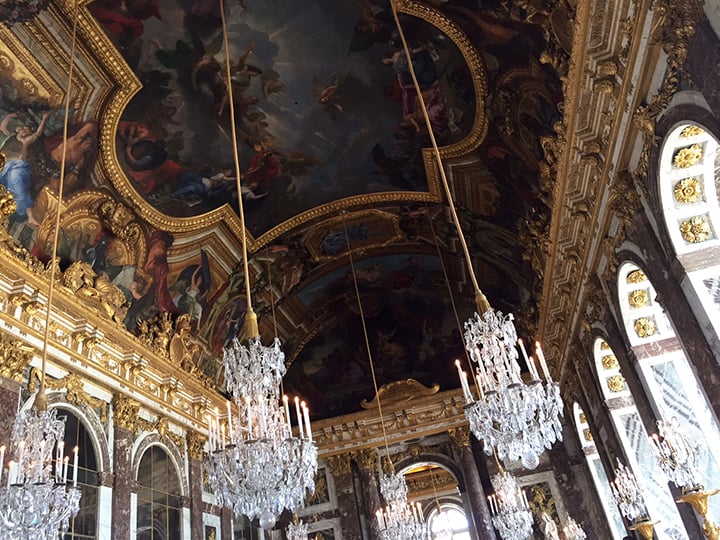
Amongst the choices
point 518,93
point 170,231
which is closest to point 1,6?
point 170,231

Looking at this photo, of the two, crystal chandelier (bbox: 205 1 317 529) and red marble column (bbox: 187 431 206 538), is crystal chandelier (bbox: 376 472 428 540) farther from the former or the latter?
crystal chandelier (bbox: 205 1 317 529)

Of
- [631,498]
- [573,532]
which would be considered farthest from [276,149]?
[573,532]

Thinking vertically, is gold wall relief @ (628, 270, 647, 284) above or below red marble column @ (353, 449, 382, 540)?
above

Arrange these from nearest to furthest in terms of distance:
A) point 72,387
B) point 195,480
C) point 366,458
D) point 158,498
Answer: point 72,387, point 158,498, point 195,480, point 366,458

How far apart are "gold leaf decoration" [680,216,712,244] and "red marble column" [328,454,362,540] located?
12.9m

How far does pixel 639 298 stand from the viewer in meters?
9.28

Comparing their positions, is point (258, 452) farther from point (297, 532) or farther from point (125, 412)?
point (297, 532)

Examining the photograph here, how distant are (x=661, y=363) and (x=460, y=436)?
8693mm

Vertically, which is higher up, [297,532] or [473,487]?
[473,487]

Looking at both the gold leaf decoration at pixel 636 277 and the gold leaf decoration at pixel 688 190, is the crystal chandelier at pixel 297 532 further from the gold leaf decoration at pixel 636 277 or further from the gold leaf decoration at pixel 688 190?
the gold leaf decoration at pixel 688 190

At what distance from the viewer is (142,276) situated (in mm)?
11805

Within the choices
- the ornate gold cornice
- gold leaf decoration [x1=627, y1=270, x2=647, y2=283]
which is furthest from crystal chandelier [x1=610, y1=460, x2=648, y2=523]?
the ornate gold cornice

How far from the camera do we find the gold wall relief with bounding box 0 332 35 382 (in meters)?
8.11

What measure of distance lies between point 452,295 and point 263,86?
32.6 feet
